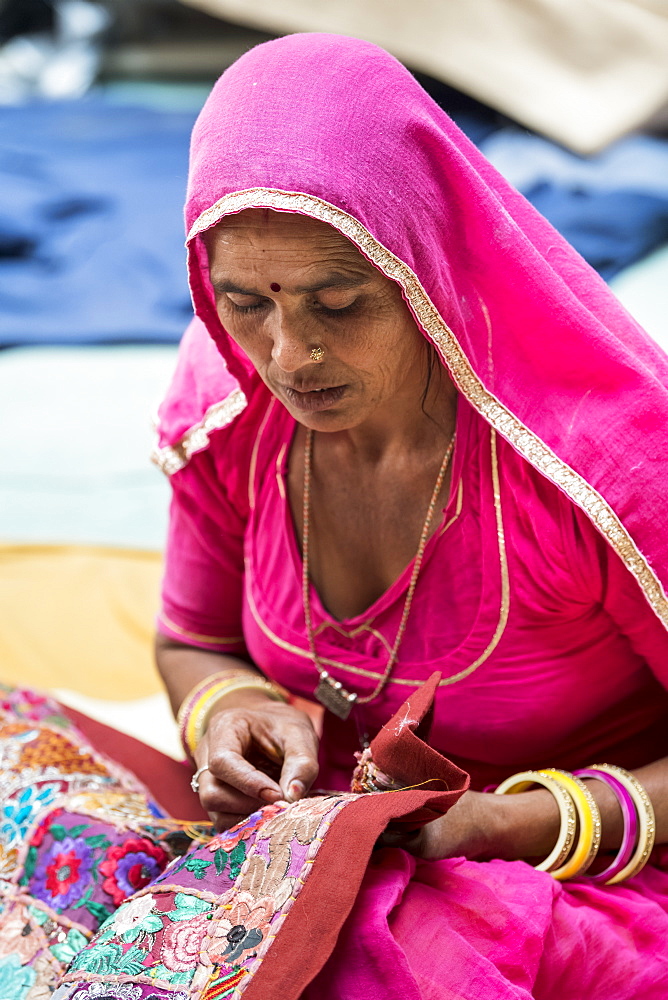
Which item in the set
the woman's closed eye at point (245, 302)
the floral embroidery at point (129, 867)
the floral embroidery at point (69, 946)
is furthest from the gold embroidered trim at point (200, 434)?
the floral embroidery at point (69, 946)

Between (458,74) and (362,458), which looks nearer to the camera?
(362,458)

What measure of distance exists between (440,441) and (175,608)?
510 millimetres

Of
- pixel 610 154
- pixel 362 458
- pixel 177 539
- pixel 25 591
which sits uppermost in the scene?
pixel 610 154

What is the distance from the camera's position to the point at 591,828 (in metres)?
1.22

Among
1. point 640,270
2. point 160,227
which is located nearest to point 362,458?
point 640,270

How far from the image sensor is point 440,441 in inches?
52.7

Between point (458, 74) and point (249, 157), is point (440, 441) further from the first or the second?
point (458, 74)

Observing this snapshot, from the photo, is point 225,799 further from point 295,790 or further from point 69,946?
point 69,946

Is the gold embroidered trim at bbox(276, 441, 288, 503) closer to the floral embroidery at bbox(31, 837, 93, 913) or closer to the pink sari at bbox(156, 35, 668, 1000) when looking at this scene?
the pink sari at bbox(156, 35, 668, 1000)

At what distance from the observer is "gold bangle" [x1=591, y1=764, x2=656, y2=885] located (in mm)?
1229

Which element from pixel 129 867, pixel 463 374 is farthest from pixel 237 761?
pixel 463 374

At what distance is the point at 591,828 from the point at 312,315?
0.61 m

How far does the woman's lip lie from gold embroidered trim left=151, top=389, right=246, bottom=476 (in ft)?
0.74

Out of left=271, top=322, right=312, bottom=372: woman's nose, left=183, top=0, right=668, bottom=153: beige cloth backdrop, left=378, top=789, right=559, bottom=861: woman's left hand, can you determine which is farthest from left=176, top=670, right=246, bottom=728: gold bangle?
left=183, top=0, right=668, bottom=153: beige cloth backdrop
